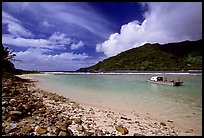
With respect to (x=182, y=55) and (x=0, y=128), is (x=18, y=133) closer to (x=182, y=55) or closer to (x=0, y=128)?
(x=0, y=128)

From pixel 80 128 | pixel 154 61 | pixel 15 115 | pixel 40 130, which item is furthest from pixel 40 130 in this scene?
pixel 154 61

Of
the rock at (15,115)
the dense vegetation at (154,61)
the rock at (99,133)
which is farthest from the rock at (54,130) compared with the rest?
the dense vegetation at (154,61)

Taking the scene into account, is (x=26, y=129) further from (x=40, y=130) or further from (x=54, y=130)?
(x=54, y=130)

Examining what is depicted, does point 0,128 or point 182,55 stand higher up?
point 182,55

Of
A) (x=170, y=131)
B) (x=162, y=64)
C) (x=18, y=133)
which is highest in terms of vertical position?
(x=162, y=64)

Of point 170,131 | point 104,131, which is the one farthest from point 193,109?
point 104,131

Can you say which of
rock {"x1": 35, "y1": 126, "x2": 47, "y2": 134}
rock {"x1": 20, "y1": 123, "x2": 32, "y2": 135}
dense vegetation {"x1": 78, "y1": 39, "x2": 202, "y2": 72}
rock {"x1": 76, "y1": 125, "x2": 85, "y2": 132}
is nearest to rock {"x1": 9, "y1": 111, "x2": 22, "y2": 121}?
rock {"x1": 20, "y1": 123, "x2": 32, "y2": 135}

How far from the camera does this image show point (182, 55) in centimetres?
19525

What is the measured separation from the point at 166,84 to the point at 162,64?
133865 millimetres

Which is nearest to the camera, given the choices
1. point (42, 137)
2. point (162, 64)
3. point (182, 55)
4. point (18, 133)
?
point (42, 137)

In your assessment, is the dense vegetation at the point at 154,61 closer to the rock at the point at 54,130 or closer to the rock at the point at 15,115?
the rock at the point at 15,115

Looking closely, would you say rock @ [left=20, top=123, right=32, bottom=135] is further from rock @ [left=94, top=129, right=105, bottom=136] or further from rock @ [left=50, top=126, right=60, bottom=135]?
rock @ [left=94, top=129, right=105, bottom=136]

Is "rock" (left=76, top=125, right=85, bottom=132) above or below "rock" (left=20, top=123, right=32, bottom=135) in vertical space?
below

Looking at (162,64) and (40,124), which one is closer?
(40,124)
